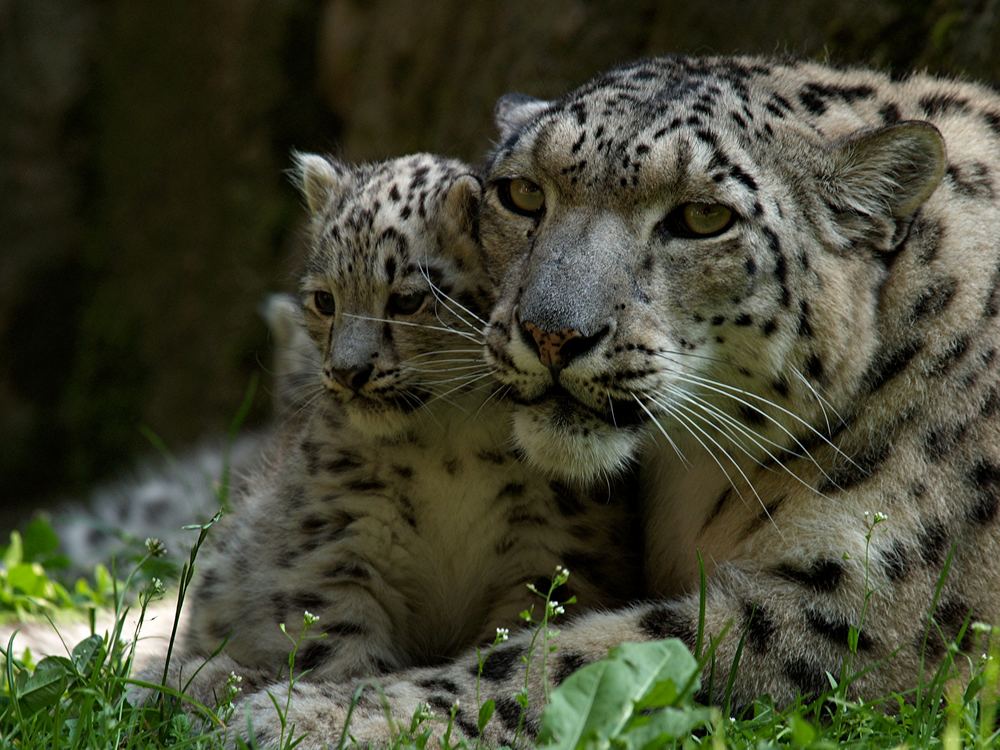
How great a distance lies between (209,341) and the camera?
12250mm

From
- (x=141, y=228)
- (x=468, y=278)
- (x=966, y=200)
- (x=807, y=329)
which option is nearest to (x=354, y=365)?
(x=468, y=278)

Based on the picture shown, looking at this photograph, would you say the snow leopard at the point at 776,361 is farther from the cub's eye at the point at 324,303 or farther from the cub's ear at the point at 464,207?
the cub's eye at the point at 324,303

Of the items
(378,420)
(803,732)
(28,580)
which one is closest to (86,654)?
(378,420)

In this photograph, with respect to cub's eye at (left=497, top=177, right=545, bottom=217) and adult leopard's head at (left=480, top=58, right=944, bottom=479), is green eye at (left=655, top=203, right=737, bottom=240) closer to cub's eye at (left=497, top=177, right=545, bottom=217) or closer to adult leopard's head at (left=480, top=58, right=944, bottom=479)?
adult leopard's head at (left=480, top=58, right=944, bottom=479)

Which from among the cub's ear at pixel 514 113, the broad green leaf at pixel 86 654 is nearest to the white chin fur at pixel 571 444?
the cub's ear at pixel 514 113

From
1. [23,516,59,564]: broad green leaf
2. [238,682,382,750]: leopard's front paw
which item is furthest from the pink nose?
[23,516,59,564]: broad green leaf

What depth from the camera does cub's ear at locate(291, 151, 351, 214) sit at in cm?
601

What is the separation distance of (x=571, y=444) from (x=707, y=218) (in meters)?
0.92

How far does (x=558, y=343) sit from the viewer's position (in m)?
4.43

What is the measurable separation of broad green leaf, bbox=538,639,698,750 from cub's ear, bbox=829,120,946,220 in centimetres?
184

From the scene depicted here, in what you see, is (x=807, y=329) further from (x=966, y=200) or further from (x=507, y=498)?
(x=507, y=498)

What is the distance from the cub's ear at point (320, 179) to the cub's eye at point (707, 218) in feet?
6.20

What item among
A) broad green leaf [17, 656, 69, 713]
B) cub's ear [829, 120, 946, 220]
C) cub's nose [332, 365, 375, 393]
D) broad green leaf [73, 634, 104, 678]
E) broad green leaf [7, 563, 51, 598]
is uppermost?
cub's ear [829, 120, 946, 220]

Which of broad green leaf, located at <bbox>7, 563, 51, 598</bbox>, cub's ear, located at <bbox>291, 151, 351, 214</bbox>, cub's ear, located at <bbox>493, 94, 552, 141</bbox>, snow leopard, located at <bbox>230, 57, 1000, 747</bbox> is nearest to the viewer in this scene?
snow leopard, located at <bbox>230, 57, 1000, 747</bbox>
